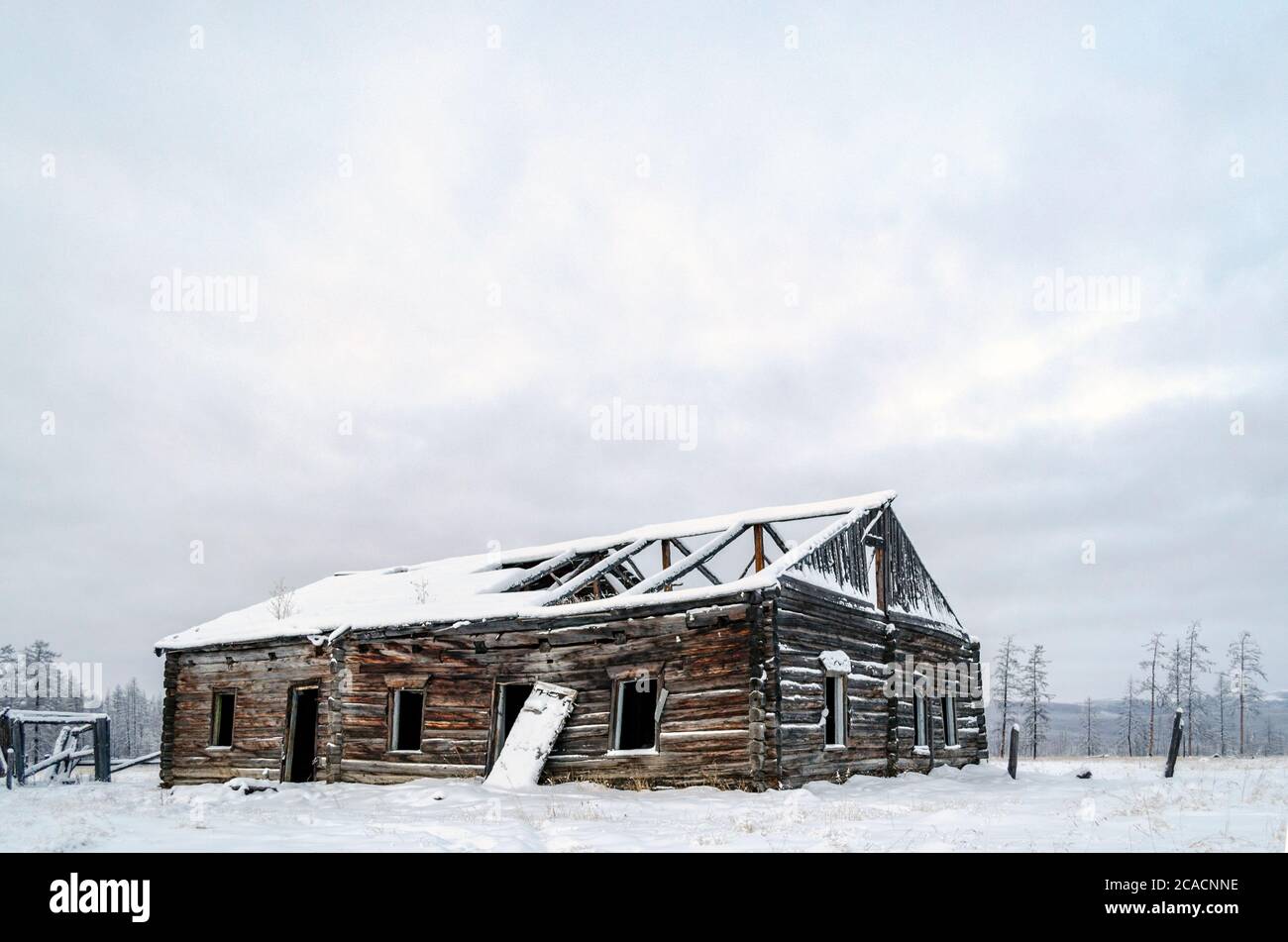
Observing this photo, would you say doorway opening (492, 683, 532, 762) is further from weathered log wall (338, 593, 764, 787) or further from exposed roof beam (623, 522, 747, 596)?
exposed roof beam (623, 522, 747, 596)

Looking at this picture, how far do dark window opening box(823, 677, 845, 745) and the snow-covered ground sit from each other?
3.09 feet

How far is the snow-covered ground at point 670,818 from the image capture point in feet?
27.8

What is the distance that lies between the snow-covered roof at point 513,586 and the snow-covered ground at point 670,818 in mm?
3625

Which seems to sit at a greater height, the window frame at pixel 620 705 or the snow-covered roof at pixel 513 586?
the snow-covered roof at pixel 513 586

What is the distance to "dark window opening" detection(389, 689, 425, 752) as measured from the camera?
20.3 metres

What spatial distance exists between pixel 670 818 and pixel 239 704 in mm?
15666

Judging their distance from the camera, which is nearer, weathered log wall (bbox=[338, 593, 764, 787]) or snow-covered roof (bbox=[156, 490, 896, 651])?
weathered log wall (bbox=[338, 593, 764, 787])

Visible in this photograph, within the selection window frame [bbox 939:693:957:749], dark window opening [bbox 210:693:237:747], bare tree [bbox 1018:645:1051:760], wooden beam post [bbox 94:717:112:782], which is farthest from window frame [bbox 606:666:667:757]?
bare tree [bbox 1018:645:1051:760]

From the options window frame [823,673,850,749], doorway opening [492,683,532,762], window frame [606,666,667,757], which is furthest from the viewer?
doorway opening [492,683,532,762]
